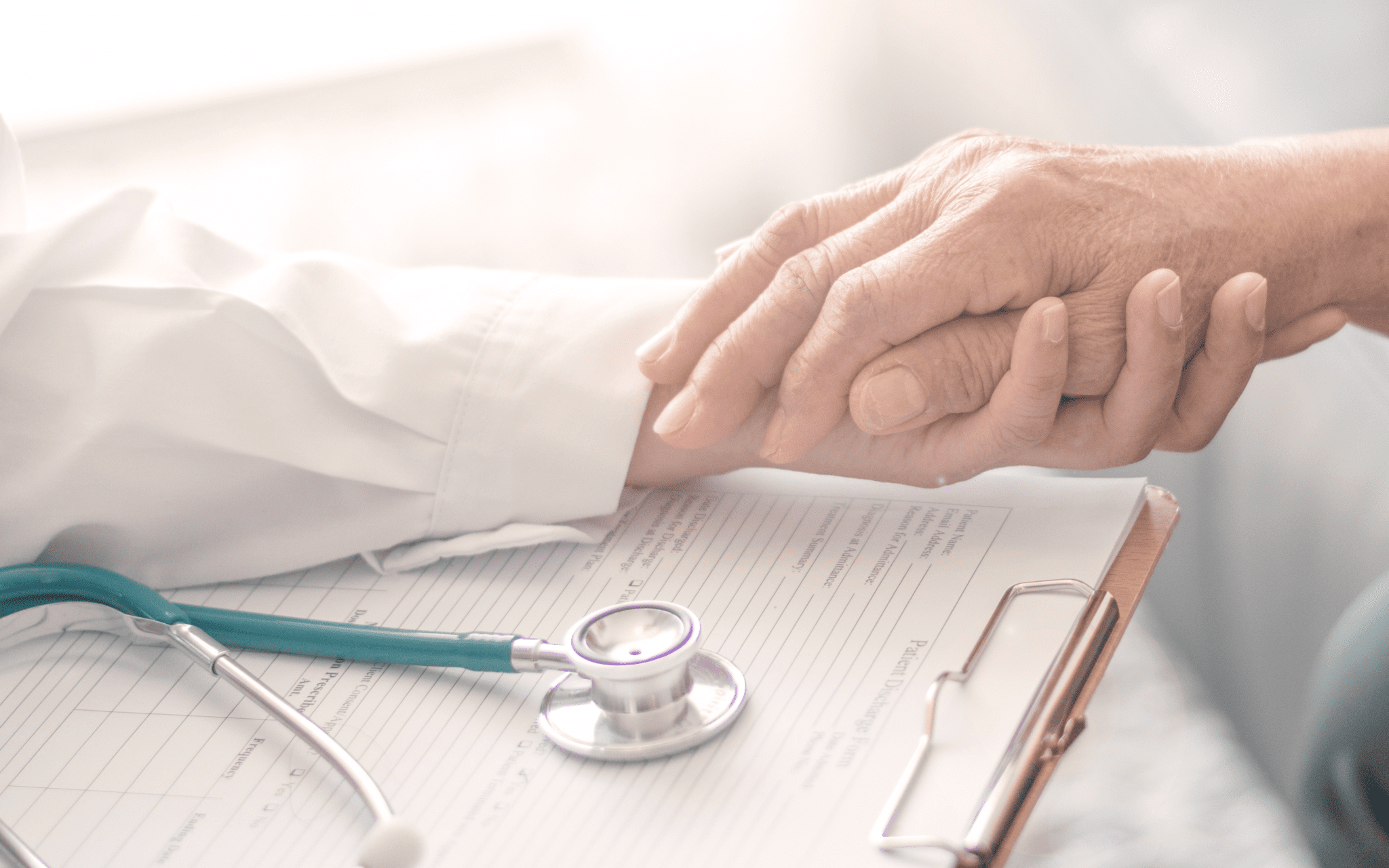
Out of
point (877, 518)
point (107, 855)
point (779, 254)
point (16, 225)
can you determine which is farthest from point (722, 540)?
point (16, 225)

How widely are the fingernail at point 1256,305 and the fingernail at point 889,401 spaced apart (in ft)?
0.59

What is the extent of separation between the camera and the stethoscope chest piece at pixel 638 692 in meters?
0.41

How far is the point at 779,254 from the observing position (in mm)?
648

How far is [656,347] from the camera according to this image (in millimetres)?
622

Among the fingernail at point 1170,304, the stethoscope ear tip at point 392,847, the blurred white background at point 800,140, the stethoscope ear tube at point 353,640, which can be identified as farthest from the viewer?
the blurred white background at point 800,140

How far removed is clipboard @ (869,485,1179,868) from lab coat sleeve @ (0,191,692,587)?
0.24 m

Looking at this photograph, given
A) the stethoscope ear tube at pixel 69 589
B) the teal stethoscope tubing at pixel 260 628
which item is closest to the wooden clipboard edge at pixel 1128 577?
the teal stethoscope tubing at pixel 260 628

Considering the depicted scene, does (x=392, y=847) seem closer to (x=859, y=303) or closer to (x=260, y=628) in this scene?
(x=260, y=628)

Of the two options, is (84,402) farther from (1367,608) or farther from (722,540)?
(1367,608)

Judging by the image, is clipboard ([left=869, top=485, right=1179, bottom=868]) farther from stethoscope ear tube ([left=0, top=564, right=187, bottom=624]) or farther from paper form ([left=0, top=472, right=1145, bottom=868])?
stethoscope ear tube ([left=0, top=564, right=187, bottom=624])

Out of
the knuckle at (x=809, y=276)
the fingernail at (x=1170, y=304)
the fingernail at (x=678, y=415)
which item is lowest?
the fingernail at (x=678, y=415)

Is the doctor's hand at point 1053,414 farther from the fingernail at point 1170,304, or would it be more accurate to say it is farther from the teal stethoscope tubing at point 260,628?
the teal stethoscope tubing at point 260,628

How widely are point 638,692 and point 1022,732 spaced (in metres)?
0.14

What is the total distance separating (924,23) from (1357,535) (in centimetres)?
101
